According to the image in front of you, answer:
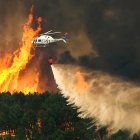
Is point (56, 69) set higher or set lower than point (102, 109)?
higher

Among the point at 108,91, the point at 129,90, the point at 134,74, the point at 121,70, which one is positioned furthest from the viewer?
the point at 121,70

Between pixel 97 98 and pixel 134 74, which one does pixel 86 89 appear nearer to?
pixel 97 98

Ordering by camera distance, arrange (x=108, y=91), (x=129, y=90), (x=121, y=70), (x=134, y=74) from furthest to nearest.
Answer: (x=121, y=70)
(x=134, y=74)
(x=108, y=91)
(x=129, y=90)

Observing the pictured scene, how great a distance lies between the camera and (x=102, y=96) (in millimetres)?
145500

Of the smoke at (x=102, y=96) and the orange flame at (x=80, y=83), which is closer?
the smoke at (x=102, y=96)

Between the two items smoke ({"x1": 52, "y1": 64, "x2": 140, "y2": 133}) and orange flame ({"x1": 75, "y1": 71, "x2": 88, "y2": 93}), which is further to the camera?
orange flame ({"x1": 75, "y1": 71, "x2": 88, "y2": 93})

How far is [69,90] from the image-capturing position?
151m

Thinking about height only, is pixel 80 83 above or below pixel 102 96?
above

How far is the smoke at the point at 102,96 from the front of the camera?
5492 inches

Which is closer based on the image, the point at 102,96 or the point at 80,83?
the point at 102,96

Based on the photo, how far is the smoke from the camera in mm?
139500

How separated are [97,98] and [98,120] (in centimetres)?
827

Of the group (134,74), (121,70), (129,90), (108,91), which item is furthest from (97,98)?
(121,70)

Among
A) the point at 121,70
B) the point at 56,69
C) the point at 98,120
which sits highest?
the point at 121,70
